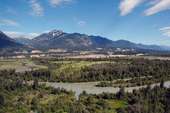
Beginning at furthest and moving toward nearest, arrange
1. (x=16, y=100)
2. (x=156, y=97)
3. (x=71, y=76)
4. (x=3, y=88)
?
(x=71, y=76)
(x=3, y=88)
(x=16, y=100)
(x=156, y=97)

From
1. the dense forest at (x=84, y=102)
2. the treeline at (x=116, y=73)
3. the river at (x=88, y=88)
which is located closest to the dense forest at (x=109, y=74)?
the treeline at (x=116, y=73)

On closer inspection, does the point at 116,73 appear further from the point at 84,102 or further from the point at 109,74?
the point at 84,102

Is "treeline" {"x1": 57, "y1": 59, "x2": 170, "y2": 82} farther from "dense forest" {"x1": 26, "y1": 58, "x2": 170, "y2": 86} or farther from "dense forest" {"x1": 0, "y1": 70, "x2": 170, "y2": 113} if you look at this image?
"dense forest" {"x1": 0, "y1": 70, "x2": 170, "y2": 113}

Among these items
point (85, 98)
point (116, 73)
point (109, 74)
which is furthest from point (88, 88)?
point (116, 73)

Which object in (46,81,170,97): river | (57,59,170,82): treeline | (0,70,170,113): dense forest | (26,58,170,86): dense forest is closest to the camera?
(0,70,170,113): dense forest

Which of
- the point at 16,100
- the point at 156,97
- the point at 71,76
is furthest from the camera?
the point at 71,76

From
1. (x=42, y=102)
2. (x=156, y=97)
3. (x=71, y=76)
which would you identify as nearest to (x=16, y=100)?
(x=42, y=102)

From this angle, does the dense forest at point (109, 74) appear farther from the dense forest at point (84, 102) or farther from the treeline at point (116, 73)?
the dense forest at point (84, 102)

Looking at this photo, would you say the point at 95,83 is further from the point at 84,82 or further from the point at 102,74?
the point at 102,74

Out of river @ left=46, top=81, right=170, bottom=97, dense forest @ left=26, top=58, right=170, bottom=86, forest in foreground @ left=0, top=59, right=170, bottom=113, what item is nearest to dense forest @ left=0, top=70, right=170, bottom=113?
forest in foreground @ left=0, top=59, right=170, bottom=113

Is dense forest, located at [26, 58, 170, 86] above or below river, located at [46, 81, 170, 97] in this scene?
above

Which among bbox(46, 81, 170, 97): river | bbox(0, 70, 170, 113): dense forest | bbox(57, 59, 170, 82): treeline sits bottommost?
bbox(46, 81, 170, 97): river
